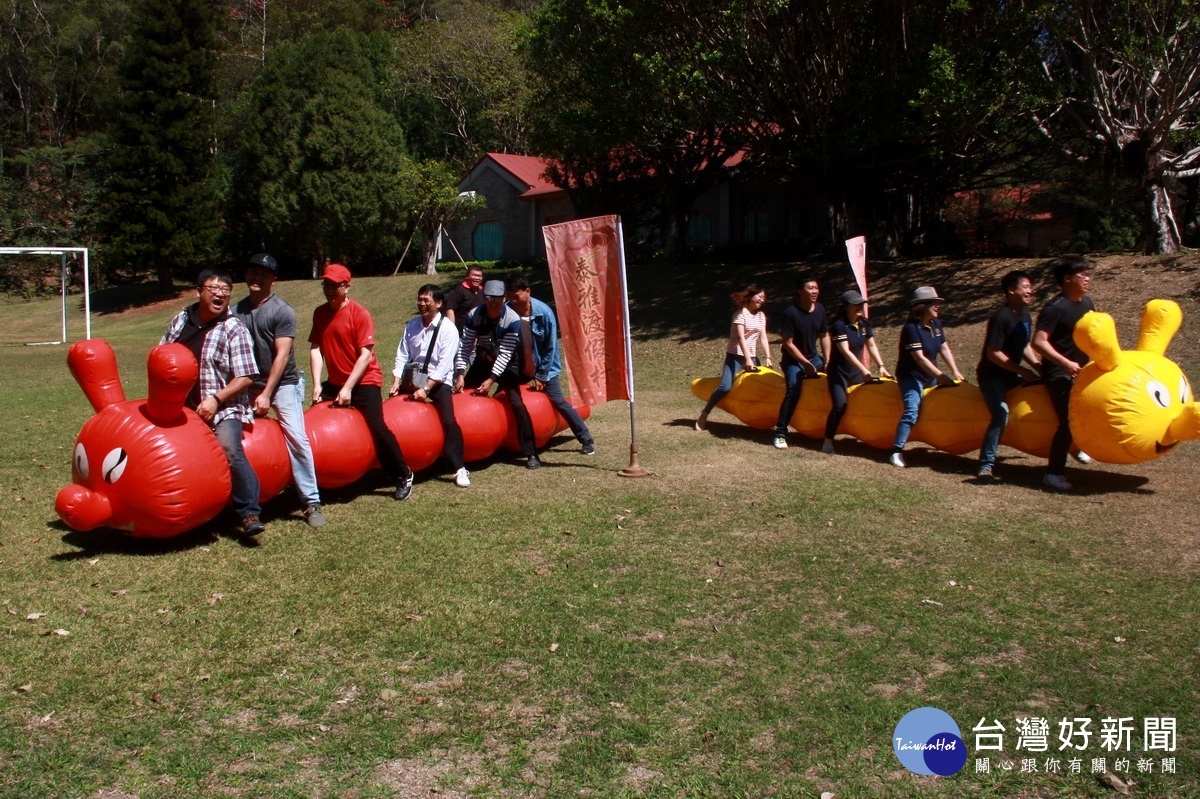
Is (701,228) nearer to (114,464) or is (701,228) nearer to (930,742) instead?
(114,464)

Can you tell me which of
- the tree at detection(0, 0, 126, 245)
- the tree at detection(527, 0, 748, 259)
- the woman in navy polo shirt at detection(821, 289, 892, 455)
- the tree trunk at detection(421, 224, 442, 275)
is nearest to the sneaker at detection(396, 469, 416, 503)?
the woman in navy polo shirt at detection(821, 289, 892, 455)

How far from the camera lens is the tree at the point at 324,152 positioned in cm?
3347

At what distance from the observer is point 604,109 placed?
2116 cm

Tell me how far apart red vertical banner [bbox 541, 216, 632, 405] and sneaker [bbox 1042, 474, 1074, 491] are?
149 inches

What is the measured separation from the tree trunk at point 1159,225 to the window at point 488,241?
2478 cm

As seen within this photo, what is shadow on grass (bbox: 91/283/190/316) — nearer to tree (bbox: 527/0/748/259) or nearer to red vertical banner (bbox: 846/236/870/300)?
tree (bbox: 527/0/748/259)

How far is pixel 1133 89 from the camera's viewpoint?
16859 mm

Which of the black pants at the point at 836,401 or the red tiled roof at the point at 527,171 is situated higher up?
the red tiled roof at the point at 527,171

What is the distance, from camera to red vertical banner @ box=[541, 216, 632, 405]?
8602mm

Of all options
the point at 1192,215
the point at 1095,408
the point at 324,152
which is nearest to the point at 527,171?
the point at 324,152

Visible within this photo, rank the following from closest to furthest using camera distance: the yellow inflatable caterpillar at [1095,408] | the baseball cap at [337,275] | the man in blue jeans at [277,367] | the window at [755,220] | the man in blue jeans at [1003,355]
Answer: the man in blue jeans at [277,367] → the baseball cap at [337,275] → the yellow inflatable caterpillar at [1095,408] → the man in blue jeans at [1003,355] → the window at [755,220]

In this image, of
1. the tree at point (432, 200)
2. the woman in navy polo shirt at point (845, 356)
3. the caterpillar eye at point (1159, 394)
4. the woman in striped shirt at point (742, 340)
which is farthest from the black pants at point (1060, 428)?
the tree at point (432, 200)

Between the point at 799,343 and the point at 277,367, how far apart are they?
5.46 metres

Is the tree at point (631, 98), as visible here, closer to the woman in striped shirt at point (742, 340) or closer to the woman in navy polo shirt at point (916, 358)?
the woman in striped shirt at point (742, 340)
